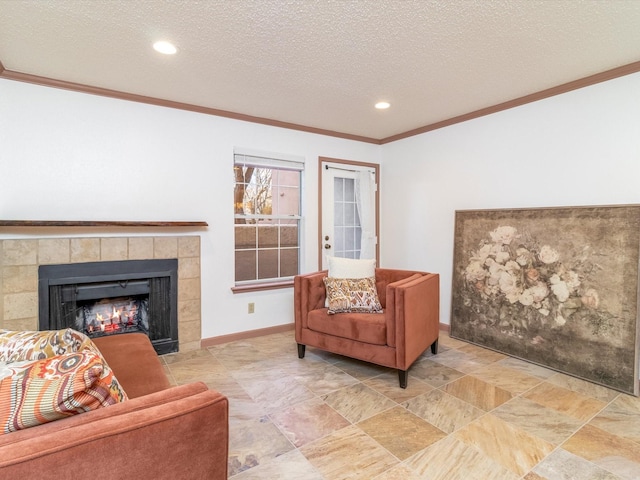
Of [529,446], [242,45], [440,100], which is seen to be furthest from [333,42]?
[529,446]

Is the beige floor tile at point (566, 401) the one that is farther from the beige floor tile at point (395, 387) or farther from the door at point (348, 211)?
the door at point (348, 211)

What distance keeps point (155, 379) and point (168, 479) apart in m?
0.79

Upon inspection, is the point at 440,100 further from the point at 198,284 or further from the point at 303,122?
the point at 198,284

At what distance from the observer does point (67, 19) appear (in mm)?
1966

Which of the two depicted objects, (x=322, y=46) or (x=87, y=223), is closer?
(x=322, y=46)

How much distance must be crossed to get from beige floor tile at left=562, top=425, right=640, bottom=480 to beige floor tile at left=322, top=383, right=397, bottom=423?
40.9 inches

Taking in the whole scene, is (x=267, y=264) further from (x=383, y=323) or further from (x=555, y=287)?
(x=555, y=287)

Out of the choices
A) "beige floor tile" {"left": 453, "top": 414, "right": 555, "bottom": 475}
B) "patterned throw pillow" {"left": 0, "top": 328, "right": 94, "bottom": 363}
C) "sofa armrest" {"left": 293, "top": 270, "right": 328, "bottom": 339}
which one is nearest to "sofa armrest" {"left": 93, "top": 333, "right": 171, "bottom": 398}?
"patterned throw pillow" {"left": 0, "top": 328, "right": 94, "bottom": 363}

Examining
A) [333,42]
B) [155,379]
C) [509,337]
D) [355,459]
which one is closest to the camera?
[155,379]

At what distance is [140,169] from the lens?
10.3ft

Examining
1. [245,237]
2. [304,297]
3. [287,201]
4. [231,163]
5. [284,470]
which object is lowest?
[284,470]

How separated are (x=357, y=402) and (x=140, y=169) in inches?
107

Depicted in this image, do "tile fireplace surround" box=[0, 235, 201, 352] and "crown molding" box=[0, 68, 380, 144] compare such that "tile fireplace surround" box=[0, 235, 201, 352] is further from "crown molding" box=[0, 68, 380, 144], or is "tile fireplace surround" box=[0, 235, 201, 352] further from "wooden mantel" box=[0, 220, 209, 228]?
"crown molding" box=[0, 68, 380, 144]

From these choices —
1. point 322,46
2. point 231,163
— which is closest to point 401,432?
point 322,46
